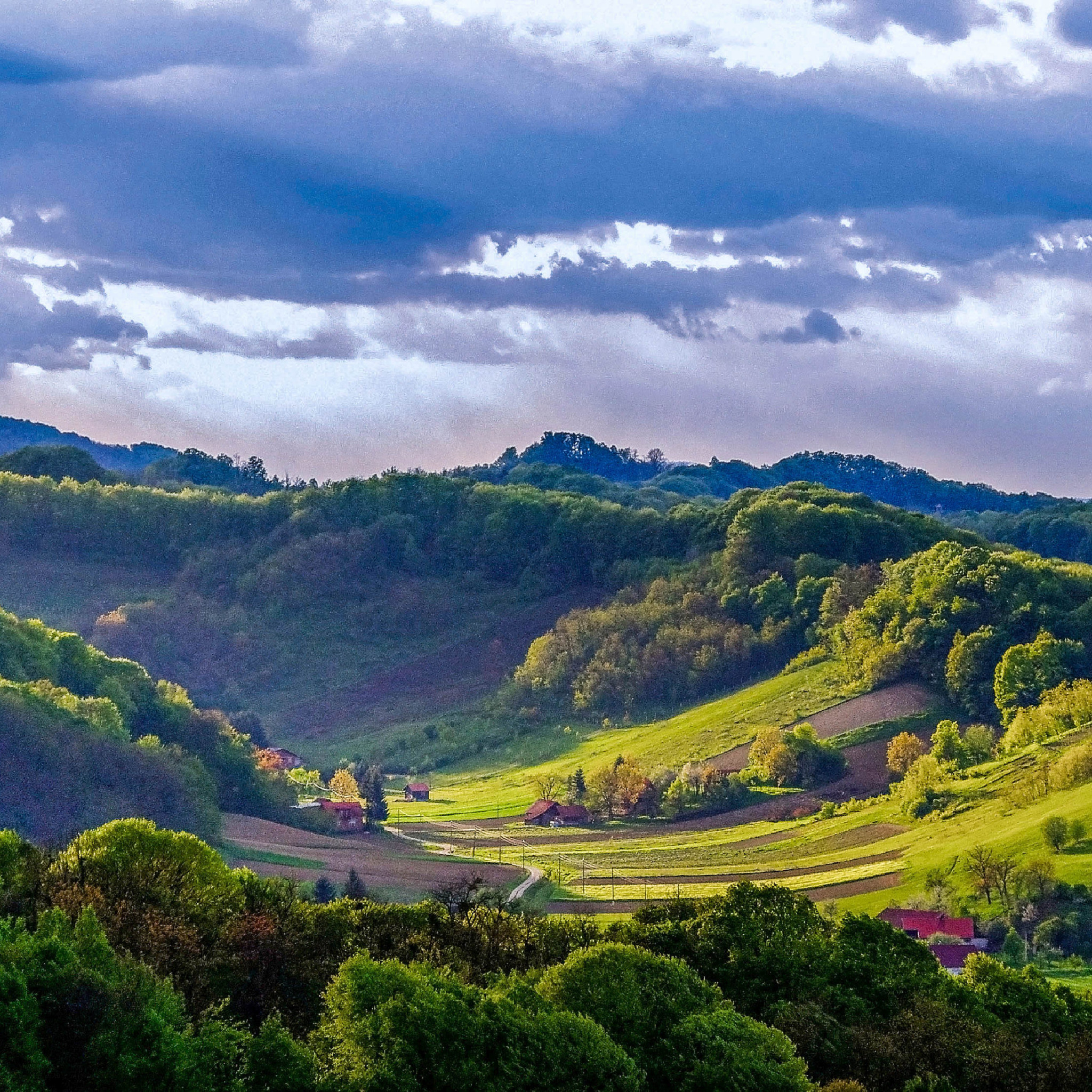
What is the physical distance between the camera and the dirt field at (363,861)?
10350 cm

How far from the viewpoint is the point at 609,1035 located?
1403 inches

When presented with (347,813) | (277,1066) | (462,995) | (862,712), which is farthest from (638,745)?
(277,1066)

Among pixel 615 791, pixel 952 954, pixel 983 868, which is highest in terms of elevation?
pixel 983 868

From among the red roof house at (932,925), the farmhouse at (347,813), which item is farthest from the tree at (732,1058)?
the farmhouse at (347,813)

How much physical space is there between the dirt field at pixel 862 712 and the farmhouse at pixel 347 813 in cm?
3025

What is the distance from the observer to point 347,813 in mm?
133500

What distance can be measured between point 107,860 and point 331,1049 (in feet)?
40.4

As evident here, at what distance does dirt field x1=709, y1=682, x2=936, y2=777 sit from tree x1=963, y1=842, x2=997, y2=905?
146ft

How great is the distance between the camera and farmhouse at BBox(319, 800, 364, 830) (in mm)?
131875

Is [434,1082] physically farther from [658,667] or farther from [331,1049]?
[658,667]

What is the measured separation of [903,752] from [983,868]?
4592 centimetres

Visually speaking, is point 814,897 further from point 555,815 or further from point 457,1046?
point 457,1046

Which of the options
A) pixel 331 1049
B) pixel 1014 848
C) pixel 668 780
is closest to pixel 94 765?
pixel 668 780

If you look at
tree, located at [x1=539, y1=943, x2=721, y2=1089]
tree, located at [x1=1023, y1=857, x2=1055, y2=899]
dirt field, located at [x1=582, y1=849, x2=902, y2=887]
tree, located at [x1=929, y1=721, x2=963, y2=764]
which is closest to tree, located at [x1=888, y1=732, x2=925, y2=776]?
tree, located at [x1=929, y1=721, x2=963, y2=764]
